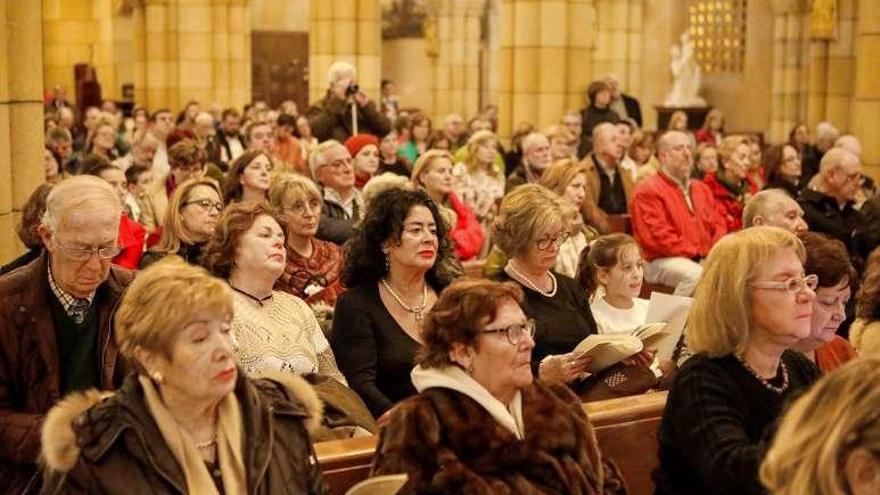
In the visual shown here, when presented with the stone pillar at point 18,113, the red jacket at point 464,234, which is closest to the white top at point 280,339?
the stone pillar at point 18,113

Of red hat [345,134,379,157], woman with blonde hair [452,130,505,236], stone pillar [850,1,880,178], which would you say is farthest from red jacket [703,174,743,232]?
red hat [345,134,379,157]

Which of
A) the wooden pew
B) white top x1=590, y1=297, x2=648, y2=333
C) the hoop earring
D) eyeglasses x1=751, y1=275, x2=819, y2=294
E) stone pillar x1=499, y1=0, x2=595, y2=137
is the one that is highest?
stone pillar x1=499, y1=0, x2=595, y2=137

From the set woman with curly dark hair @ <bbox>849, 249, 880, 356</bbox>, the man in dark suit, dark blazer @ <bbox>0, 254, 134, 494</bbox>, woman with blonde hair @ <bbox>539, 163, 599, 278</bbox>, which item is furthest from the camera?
the man in dark suit

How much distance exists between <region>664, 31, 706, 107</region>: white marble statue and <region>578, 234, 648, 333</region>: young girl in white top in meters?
20.6

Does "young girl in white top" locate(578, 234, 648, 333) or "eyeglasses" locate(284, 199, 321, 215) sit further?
"eyeglasses" locate(284, 199, 321, 215)

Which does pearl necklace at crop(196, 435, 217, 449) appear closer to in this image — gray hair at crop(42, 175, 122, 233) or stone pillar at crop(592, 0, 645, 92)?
gray hair at crop(42, 175, 122, 233)

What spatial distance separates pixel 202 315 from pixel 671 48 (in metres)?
25.1

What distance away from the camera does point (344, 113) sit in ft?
40.3

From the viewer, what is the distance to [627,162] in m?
13.6

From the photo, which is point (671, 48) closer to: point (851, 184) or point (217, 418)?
point (851, 184)

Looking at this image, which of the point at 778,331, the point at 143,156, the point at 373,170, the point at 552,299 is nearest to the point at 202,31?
the point at 143,156

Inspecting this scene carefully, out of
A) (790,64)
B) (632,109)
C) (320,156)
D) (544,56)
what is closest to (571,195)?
(320,156)

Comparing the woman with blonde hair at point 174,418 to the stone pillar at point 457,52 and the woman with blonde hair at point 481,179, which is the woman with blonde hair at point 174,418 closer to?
the woman with blonde hair at point 481,179

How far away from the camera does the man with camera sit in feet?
40.0
